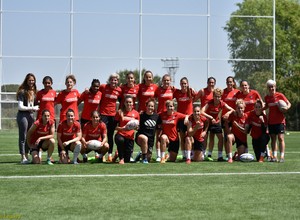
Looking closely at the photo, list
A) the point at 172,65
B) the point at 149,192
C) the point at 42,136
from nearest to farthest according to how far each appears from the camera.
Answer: the point at 149,192, the point at 42,136, the point at 172,65

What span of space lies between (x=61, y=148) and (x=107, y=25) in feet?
62.5

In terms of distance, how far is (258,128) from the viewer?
12875 millimetres

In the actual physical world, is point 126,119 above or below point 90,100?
below

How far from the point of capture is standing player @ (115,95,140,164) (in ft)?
39.7

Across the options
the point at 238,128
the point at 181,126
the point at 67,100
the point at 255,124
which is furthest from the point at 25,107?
the point at 255,124

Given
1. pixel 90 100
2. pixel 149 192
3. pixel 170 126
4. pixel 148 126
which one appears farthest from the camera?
pixel 90 100

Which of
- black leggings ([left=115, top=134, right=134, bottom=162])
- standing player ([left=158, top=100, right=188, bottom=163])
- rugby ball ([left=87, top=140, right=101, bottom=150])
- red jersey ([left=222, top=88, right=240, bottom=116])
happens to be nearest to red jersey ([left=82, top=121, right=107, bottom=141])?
rugby ball ([left=87, top=140, right=101, bottom=150])

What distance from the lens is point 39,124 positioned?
39.1 ft

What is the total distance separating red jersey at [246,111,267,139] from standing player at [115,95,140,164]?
215cm

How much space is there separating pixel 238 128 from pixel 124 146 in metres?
2.26

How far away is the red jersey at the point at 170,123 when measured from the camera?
495 inches

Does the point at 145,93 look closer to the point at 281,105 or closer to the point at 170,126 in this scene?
the point at 170,126

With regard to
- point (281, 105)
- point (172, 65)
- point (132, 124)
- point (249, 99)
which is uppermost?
point (172, 65)

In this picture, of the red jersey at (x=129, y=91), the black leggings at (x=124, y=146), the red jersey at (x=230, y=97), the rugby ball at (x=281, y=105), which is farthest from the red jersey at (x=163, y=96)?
the rugby ball at (x=281, y=105)
